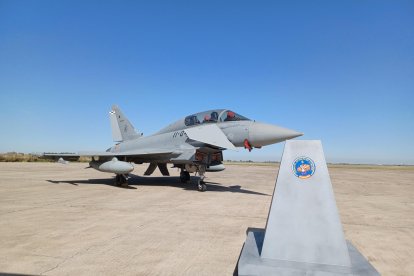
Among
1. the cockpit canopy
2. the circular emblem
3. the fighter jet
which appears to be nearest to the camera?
the circular emblem

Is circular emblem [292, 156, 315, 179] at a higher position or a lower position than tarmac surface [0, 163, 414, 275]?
higher

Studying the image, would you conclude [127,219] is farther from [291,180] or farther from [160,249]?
[291,180]

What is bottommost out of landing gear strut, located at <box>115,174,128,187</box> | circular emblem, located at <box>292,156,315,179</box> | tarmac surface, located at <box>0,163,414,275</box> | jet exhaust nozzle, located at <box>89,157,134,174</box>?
tarmac surface, located at <box>0,163,414,275</box>

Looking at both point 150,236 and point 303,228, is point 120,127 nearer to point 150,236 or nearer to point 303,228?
point 150,236

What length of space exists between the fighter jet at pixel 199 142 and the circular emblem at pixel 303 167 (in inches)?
250

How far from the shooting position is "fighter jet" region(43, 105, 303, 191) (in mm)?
10414

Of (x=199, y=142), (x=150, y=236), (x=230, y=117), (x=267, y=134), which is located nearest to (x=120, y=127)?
(x=199, y=142)

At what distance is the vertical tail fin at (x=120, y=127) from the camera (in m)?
18.1

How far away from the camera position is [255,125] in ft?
34.6

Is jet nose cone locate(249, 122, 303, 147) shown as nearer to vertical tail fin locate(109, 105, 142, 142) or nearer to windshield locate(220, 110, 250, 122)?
windshield locate(220, 110, 250, 122)

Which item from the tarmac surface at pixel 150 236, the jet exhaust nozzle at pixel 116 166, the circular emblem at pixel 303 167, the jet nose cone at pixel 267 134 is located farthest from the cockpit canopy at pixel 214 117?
the circular emblem at pixel 303 167

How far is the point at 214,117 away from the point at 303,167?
8536 mm

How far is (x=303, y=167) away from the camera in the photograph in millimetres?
3344

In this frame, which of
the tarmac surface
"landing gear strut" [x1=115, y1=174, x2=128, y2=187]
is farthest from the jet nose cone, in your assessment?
"landing gear strut" [x1=115, y1=174, x2=128, y2=187]
